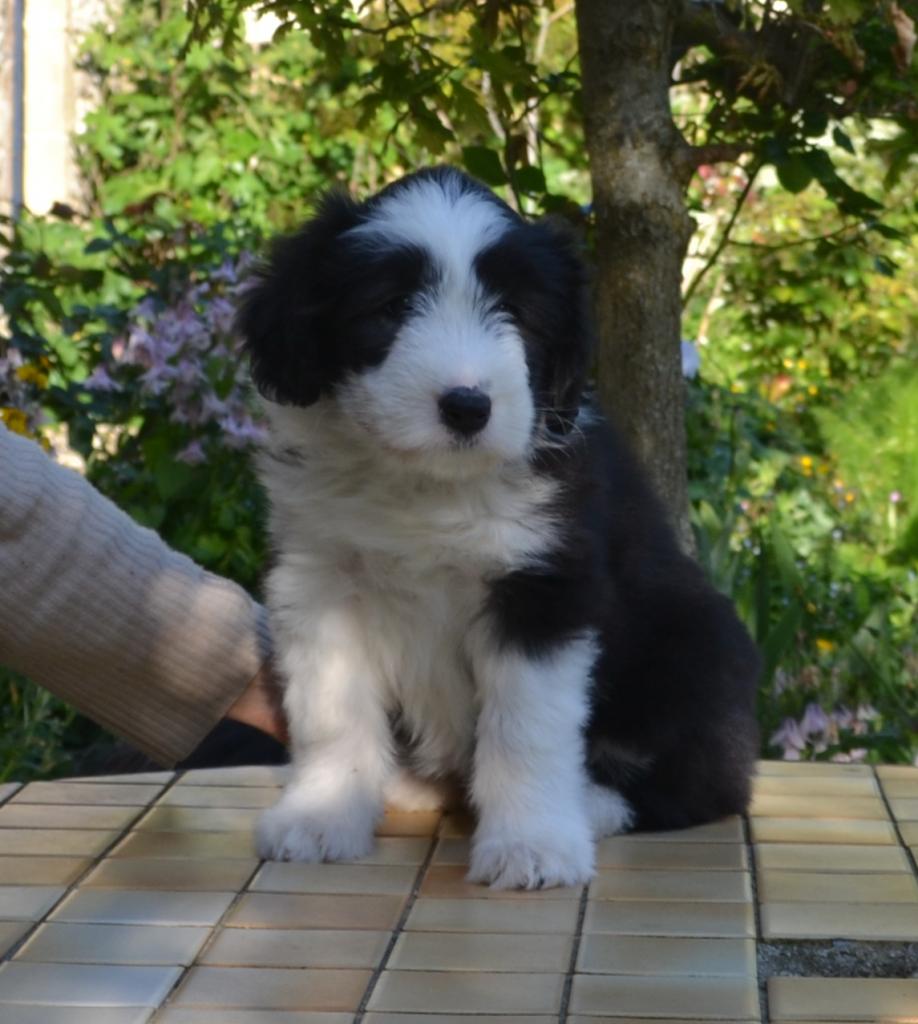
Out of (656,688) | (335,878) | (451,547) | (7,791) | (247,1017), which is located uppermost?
(451,547)

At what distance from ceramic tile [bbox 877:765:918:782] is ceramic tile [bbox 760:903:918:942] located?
2.55 feet

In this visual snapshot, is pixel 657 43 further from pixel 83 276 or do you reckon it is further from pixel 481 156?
pixel 83 276

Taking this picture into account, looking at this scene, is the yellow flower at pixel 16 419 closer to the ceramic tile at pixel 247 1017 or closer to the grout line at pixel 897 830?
the grout line at pixel 897 830

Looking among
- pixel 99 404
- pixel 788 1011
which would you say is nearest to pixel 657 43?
pixel 99 404

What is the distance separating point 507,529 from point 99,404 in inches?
88.0

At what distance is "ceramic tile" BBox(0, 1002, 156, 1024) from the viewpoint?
2113 millimetres

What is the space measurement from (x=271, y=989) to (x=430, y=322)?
999 millimetres

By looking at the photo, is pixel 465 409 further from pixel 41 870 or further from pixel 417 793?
pixel 41 870

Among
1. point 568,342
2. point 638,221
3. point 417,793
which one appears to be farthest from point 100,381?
point 568,342

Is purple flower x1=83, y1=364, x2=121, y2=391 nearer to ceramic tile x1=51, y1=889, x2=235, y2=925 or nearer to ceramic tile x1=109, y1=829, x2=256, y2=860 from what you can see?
ceramic tile x1=109, y1=829, x2=256, y2=860

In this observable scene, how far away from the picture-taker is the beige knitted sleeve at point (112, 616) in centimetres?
304

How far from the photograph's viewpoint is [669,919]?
2.53m

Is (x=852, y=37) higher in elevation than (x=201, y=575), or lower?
higher

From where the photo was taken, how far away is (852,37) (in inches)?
142
